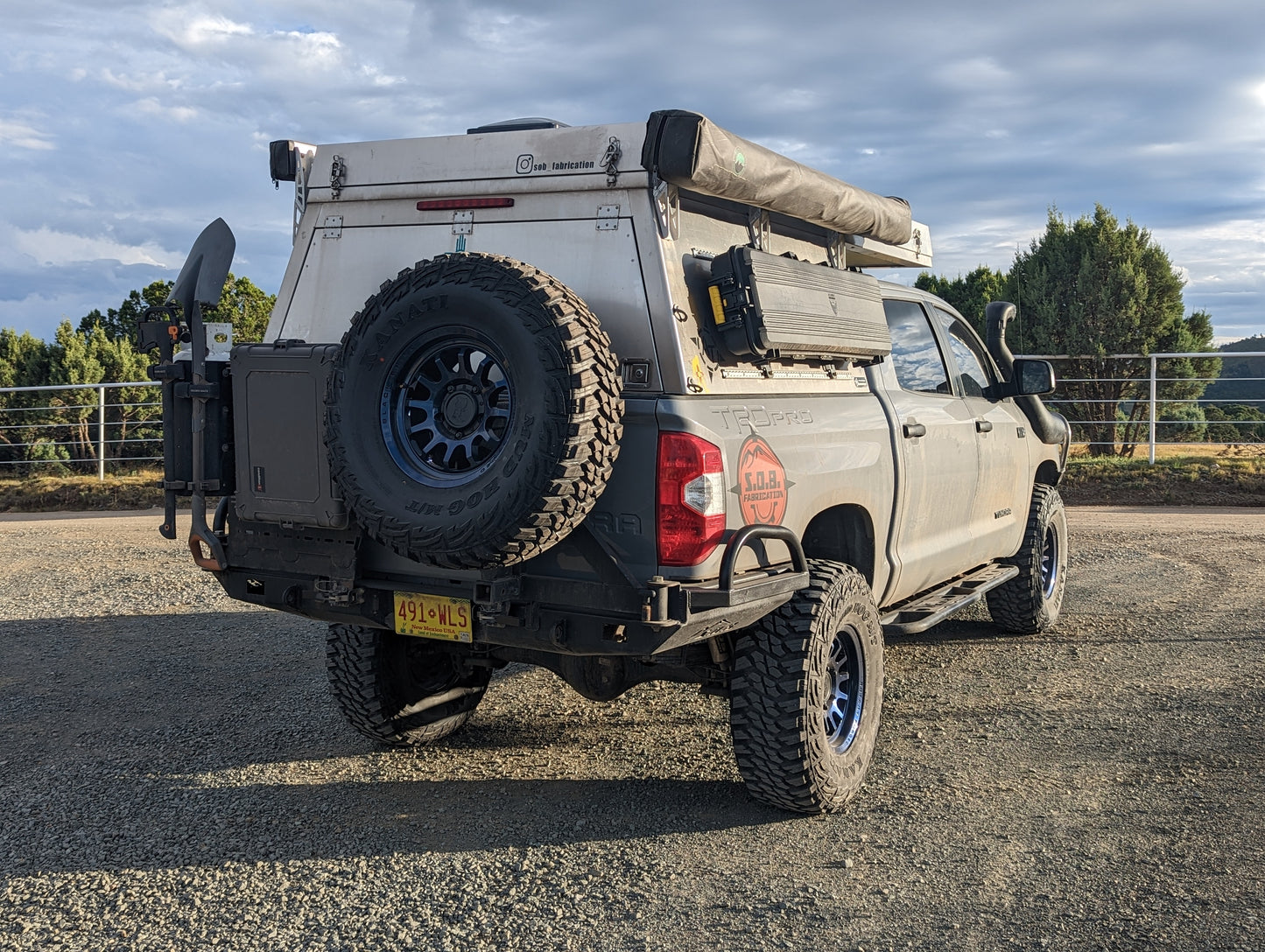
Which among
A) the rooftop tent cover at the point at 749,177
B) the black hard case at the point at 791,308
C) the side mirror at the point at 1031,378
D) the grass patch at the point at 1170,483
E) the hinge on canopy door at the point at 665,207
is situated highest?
the rooftop tent cover at the point at 749,177

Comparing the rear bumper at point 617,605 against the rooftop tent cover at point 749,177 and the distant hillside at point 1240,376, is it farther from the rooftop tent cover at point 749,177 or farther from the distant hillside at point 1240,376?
the distant hillside at point 1240,376

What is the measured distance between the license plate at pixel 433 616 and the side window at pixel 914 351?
8.86 ft

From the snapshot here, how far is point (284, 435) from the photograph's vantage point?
4.27m

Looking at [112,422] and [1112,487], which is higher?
[112,422]

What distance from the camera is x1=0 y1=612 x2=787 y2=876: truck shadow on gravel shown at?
4.13m

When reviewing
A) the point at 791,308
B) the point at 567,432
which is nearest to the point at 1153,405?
the point at 791,308

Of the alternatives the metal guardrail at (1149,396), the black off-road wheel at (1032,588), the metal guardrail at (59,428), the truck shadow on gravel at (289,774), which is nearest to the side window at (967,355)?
the black off-road wheel at (1032,588)

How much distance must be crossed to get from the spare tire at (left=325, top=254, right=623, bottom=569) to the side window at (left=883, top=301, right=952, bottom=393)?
8.35 feet

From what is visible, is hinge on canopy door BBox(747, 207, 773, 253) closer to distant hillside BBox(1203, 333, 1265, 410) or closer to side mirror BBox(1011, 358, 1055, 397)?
side mirror BBox(1011, 358, 1055, 397)

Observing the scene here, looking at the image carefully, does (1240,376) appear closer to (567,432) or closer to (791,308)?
(791,308)

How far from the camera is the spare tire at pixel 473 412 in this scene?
11.8 ft

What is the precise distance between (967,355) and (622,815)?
3.73 meters

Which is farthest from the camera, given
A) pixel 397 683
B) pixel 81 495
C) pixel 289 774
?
pixel 81 495

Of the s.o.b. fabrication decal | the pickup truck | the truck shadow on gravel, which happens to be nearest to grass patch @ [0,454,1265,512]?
the truck shadow on gravel
